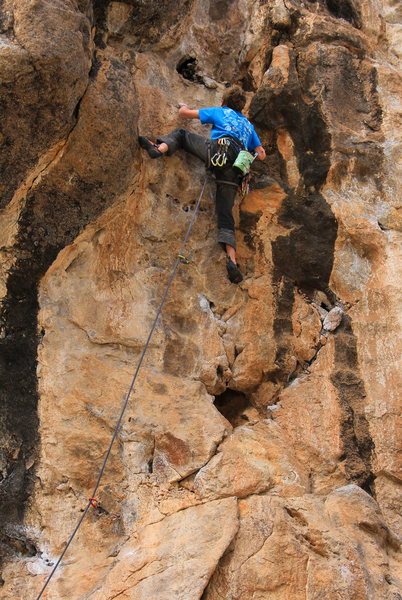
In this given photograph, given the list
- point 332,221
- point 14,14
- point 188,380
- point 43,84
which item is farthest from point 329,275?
point 14,14

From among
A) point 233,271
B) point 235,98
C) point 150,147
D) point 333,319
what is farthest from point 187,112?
point 333,319

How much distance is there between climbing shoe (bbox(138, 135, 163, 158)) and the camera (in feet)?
16.8

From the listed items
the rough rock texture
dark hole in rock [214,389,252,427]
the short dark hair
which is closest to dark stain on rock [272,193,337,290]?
the rough rock texture

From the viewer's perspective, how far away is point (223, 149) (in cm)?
537

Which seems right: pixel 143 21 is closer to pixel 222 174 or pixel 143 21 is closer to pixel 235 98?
pixel 235 98

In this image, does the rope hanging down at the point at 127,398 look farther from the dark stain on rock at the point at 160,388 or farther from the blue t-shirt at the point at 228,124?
the blue t-shirt at the point at 228,124

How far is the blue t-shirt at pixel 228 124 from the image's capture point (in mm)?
5461

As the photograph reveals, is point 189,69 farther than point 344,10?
No

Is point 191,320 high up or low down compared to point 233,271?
down

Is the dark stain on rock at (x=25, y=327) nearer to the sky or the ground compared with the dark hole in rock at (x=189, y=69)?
nearer to the ground

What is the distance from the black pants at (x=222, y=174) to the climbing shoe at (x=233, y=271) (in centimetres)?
18

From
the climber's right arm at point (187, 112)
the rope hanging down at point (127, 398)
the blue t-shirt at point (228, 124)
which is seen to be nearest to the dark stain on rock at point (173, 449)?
the rope hanging down at point (127, 398)

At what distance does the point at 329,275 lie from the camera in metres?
5.44

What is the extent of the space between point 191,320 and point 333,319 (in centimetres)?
117
